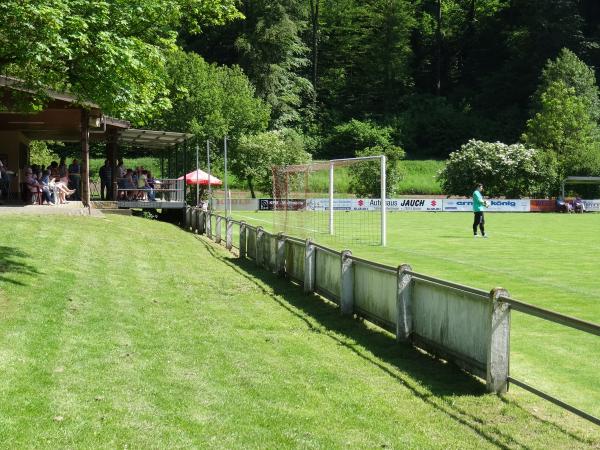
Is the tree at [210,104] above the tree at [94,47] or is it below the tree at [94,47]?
above

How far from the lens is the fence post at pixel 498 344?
Answer: 24.8ft

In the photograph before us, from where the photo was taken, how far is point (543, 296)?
13352mm

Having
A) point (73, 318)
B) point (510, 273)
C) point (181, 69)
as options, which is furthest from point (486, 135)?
point (73, 318)

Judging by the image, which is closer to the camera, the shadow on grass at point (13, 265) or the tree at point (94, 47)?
the tree at point (94, 47)

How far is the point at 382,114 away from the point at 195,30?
85.6m

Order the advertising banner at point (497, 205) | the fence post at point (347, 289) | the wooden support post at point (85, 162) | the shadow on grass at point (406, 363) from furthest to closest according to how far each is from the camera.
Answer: the advertising banner at point (497, 205), the wooden support post at point (85, 162), the fence post at point (347, 289), the shadow on grass at point (406, 363)

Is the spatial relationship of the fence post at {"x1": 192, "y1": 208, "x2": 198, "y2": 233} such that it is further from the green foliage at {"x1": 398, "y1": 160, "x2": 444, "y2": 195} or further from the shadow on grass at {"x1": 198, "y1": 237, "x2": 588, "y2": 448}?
the green foliage at {"x1": 398, "y1": 160, "x2": 444, "y2": 195}

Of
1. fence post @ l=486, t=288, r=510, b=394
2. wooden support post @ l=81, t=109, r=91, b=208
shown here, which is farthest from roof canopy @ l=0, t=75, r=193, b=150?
fence post @ l=486, t=288, r=510, b=394

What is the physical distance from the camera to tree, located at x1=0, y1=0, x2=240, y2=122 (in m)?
11.8

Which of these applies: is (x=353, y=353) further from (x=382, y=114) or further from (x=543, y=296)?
(x=382, y=114)

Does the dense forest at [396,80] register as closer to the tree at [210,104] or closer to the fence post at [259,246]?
the tree at [210,104]

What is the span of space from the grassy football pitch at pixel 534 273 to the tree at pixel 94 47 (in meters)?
6.72

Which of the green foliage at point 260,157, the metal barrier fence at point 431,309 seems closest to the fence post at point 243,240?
the metal barrier fence at point 431,309

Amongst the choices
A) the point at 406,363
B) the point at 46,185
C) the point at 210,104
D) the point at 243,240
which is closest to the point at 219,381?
the point at 406,363
